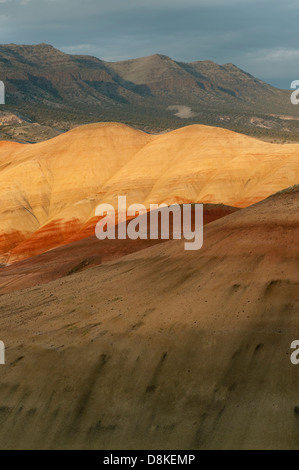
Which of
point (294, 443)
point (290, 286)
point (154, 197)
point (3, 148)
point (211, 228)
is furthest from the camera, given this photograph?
point (3, 148)

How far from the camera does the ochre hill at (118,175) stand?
88.8 m

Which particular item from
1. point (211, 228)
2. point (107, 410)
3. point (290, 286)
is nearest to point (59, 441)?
point (107, 410)

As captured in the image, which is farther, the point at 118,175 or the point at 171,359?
the point at 118,175

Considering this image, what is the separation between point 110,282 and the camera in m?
32.2

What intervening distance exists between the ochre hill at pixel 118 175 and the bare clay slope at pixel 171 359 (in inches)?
2175

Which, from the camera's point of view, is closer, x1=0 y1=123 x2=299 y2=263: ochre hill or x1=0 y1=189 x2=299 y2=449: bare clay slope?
x1=0 y1=189 x2=299 y2=449: bare clay slope

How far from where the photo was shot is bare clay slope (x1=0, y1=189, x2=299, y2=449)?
19766mm

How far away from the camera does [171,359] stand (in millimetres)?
22641

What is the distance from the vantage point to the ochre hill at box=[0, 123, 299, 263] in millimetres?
88750

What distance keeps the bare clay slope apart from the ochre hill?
5524cm

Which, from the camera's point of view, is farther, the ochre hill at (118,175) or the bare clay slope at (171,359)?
the ochre hill at (118,175)

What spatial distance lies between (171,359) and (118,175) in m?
81.1

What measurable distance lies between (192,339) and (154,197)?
6965 cm
